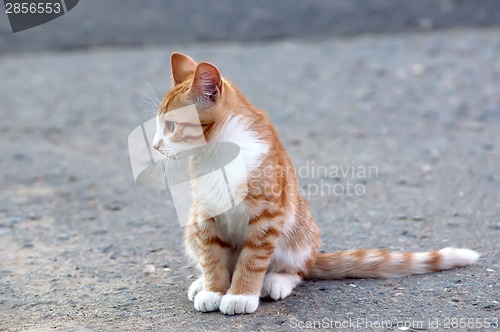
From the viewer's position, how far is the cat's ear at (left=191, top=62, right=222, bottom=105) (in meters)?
3.56

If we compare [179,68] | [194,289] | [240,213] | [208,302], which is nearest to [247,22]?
[179,68]

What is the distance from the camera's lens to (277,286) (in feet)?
12.6

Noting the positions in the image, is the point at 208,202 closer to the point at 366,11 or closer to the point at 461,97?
the point at 461,97

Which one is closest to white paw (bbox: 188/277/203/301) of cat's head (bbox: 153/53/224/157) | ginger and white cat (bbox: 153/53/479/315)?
ginger and white cat (bbox: 153/53/479/315)

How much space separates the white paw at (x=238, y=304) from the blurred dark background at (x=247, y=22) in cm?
695

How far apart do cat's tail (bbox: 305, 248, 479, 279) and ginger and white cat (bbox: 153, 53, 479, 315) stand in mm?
108

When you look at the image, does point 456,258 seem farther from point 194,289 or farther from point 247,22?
point 247,22

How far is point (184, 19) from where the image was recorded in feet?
35.6

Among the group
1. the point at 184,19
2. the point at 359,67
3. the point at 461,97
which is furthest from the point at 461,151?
the point at 184,19

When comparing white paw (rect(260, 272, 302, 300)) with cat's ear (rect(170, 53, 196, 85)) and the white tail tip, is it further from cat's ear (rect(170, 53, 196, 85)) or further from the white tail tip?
cat's ear (rect(170, 53, 196, 85))

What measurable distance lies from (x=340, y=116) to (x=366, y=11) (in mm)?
3096

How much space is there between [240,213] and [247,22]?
23.8 ft

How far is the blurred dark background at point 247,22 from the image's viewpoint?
33.9 feet

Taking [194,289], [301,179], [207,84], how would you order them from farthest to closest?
1. [301,179]
2. [194,289]
3. [207,84]
